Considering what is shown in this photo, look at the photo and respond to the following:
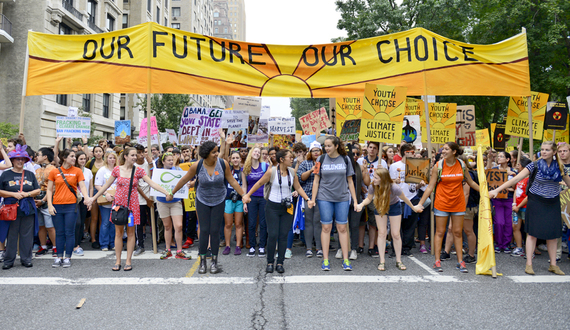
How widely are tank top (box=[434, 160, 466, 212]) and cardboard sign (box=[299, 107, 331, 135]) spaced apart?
21.0 feet

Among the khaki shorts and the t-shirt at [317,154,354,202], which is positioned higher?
the t-shirt at [317,154,354,202]

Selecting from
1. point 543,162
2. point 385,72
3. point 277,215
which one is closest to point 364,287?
point 277,215

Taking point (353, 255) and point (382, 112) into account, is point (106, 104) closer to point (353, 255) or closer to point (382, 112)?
point (382, 112)

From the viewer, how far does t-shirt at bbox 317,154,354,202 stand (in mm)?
5902

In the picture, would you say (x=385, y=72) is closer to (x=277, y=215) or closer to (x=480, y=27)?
(x=277, y=215)

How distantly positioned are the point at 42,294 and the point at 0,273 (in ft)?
5.09

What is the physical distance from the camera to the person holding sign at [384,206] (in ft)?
19.7

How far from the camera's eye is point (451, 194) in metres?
5.94

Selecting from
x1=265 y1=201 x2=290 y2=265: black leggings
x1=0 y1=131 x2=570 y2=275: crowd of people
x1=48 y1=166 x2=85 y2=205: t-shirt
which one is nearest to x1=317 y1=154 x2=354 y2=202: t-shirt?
x1=0 y1=131 x2=570 y2=275: crowd of people

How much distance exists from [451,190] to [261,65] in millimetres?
4449

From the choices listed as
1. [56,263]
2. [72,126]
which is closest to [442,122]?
[56,263]

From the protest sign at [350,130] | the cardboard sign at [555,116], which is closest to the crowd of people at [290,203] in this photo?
the protest sign at [350,130]

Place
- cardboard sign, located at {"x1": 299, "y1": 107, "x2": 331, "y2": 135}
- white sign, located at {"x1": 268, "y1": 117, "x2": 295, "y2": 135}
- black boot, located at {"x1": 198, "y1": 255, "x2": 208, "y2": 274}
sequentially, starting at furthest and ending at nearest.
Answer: cardboard sign, located at {"x1": 299, "y1": 107, "x2": 331, "y2": 135}
white sign, located at {"x1": 268, "y1": 117, "x2": 295, "y2": 135}
black boot, located at {"x1": 198, "y1": 255, "x2": 208, "y2": 274}

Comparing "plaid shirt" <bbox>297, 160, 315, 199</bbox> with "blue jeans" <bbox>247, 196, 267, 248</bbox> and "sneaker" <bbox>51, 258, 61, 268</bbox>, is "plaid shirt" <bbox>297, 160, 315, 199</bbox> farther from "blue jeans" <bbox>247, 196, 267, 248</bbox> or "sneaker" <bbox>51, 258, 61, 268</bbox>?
"sneaker" <bbox>51, 258, 61, 268</bbox>
